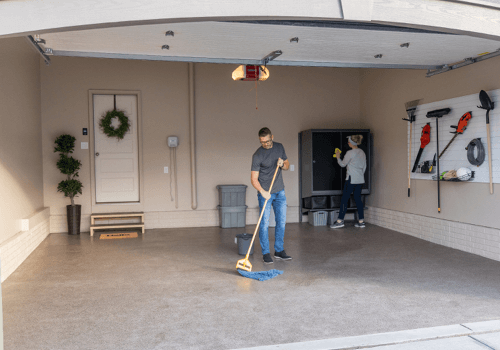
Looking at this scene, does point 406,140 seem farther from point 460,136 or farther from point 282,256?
point 282,256

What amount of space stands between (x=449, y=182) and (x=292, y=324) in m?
3.85

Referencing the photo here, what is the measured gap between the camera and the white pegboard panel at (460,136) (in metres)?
5.04

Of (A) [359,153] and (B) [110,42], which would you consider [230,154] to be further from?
(B) [110,42]

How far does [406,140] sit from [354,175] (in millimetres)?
1050

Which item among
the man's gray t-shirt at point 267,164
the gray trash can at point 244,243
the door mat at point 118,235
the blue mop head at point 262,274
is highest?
the man's gray t-shirt at point 267,164

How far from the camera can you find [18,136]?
17.9 ft

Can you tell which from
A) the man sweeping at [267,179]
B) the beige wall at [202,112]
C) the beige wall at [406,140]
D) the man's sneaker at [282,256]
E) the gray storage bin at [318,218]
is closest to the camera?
the man sweeping at [267,179]

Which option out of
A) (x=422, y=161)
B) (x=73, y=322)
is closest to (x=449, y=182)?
(x=422, y=161)

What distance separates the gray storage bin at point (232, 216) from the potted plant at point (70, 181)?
2.49 meters

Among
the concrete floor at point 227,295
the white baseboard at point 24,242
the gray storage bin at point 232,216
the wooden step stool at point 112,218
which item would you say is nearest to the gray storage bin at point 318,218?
the gray storage bin at point 232,216

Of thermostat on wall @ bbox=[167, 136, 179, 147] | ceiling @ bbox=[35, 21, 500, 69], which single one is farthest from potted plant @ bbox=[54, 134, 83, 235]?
ceiling @ bbox=[35, 21, 500, 69]

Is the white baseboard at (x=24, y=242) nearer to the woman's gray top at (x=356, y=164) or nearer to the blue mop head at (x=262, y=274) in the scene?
the blue mop head at (x=262, y=274)

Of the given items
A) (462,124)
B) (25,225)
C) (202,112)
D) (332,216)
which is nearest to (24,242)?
(25,225)

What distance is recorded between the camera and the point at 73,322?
321 cm
